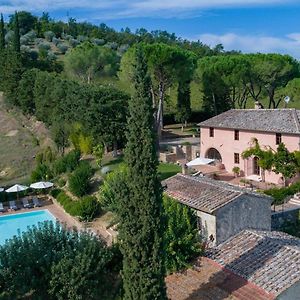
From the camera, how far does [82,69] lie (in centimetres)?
6731

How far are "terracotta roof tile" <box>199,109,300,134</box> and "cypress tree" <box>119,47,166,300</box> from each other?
2343 cm

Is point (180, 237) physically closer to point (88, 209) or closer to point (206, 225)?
point (206, 225)

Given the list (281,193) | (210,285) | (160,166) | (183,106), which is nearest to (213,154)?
(160,166)

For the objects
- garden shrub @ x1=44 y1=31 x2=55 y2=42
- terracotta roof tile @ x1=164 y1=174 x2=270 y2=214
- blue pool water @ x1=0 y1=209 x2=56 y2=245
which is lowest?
blue pool water @ x1=0 y1=209 x2=56 y2=245

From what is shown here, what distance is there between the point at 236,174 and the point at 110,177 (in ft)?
47.4

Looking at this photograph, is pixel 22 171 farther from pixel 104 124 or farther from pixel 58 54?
pixel 58 54

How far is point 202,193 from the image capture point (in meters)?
21.8

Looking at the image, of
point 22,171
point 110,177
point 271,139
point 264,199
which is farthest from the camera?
point 22,171

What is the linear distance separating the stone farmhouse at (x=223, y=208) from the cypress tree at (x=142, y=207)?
5.81m

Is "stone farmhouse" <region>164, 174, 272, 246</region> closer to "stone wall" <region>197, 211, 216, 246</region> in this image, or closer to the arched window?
"stone wall" <region>197, 211, 216, 246</region>

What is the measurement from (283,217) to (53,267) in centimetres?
1451

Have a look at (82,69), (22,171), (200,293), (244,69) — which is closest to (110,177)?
(200,293)

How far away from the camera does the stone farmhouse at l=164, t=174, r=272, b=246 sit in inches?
793

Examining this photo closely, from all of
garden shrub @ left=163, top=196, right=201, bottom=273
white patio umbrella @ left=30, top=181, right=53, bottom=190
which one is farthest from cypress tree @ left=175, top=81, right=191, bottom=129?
garden shrub @ left=163, top=196, right=201, bottom=273
